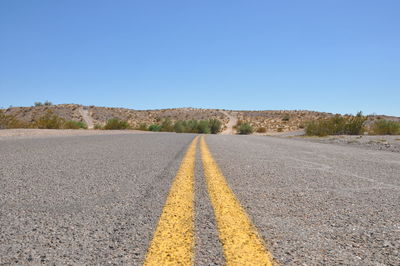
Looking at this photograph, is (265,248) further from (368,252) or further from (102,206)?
(102,206)

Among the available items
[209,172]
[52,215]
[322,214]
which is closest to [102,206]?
[52,215]

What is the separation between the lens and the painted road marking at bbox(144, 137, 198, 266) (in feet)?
4.00

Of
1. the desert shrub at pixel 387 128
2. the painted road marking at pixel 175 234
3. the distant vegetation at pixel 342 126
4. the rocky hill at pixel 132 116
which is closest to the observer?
the painted road marking at pixel 175 234

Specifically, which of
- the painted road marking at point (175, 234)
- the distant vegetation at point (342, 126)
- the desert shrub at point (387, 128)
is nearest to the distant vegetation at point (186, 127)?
the distant vegetation at point (342, 126)

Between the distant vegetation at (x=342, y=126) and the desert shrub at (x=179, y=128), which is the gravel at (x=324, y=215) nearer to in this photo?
the distant vegetation at (x=342, y=126)

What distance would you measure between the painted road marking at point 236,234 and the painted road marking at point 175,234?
15 cm

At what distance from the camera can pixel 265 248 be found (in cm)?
136

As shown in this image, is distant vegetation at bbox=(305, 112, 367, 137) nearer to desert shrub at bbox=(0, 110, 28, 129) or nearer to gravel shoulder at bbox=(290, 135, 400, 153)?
gravel shoulder at bbox=(290, 135, 400, 153)

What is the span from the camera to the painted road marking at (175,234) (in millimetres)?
1219

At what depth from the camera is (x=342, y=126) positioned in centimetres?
2092

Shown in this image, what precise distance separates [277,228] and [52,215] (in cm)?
124

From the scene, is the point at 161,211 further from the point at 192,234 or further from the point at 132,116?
the point at 132,116

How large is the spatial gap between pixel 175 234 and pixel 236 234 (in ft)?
0.95

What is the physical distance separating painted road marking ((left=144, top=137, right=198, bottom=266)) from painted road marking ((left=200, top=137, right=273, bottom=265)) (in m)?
0.15
